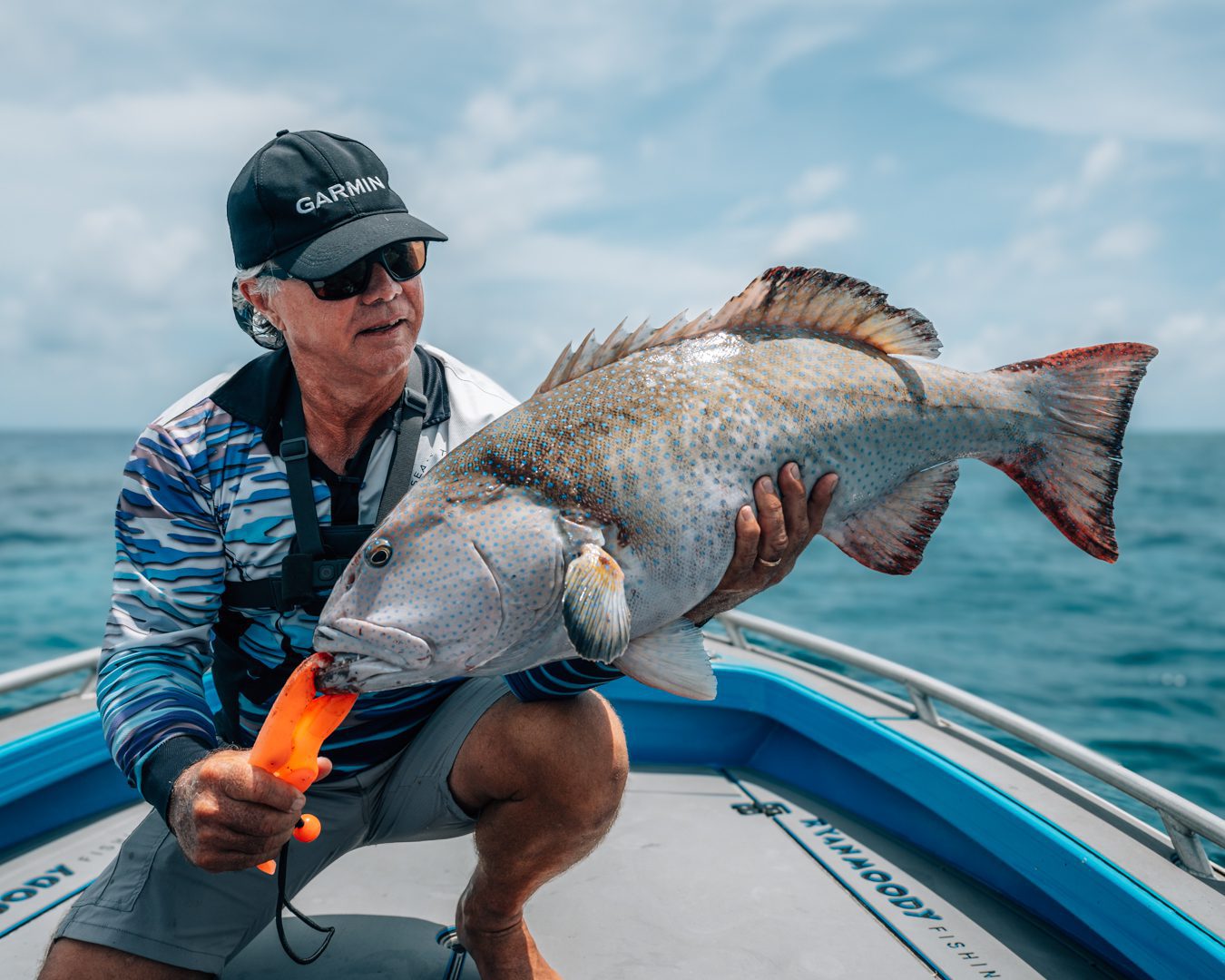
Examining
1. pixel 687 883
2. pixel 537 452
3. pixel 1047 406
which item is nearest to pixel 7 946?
pixel 687 883

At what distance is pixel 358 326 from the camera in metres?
2.40

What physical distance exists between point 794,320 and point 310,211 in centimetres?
124

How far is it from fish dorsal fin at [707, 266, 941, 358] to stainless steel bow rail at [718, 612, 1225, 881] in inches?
56.2

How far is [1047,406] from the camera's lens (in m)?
2.23

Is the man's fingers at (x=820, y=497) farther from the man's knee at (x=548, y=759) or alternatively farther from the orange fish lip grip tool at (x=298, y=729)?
the orange fish lip grip tool at (x=298, y=729)

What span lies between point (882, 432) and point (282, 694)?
137 cm

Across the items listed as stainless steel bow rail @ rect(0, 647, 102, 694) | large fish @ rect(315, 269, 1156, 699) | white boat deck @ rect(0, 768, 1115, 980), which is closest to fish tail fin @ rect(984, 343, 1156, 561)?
large fish @ rect(315, 269, 1156, 699)

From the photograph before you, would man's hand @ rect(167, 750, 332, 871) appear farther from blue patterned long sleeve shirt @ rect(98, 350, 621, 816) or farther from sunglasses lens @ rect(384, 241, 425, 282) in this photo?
sunglasses lens @ rect(384, 241, 425, 282)

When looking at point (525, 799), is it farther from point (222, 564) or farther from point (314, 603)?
point (222, 564)

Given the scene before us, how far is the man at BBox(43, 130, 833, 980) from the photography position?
7.34 ft

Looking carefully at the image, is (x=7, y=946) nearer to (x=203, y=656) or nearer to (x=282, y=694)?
(x=203, y=656)

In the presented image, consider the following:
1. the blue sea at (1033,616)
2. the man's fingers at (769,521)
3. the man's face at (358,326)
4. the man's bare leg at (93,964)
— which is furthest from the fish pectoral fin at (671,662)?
the blue sea at (1033,616)

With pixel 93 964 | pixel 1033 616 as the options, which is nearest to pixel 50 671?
pixel 93 964

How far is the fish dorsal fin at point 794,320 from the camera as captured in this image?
2.16 metres
